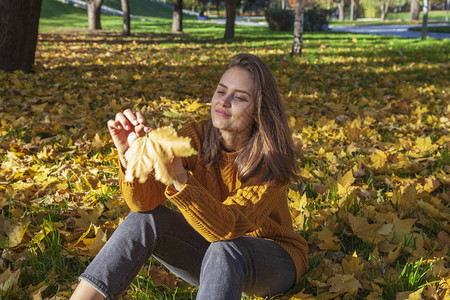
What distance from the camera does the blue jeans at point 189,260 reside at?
154cm

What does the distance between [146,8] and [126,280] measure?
40.8 m

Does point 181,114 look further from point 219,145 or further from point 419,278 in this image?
point 419,278

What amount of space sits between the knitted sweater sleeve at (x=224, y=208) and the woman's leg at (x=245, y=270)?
0.06 meters

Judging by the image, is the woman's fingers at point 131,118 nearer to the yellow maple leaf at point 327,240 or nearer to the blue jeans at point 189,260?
the blue jeans at point 189,260

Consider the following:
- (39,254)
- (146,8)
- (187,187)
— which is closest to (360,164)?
(187,187)

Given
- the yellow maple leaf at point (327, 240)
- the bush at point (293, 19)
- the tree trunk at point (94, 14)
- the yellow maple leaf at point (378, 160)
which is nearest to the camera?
the yellow maple leaf at point (327, 240)

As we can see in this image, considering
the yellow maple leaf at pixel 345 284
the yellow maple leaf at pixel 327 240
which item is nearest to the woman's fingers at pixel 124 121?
the yellow maple leaf at pixel 345 284

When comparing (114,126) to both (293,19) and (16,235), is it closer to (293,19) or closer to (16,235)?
(16,235)

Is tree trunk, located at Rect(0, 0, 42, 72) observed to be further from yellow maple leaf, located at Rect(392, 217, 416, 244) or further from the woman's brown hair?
yellow maple leaf, located at Rect(392, 217, 416, 244)

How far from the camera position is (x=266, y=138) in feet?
6.06

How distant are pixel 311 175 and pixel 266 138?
1283 mm

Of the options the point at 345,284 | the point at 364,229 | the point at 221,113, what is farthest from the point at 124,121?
the point at 364,229

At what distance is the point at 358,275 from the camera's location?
6.47 ft

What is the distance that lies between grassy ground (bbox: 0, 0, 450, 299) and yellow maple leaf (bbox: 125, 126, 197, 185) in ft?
2.50
